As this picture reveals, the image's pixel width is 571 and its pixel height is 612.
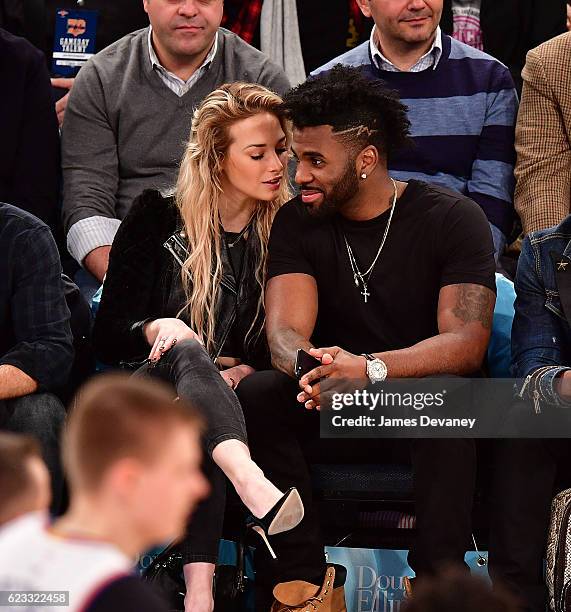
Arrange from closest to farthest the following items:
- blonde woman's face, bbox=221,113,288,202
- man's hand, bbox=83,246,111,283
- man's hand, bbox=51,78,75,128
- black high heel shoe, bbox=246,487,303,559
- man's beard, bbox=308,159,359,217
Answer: black high heel shoe, bbox=246,487,303,559
man's beard, bbox=308,159,359,217
blonde woman's face, bbox=221,113,288,202
man's hand, bbox=83,246,111,283
man's hand, bbox=51,78,75,128

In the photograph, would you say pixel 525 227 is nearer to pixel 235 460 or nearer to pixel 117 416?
pixel 235 460

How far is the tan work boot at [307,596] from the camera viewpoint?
2797mm

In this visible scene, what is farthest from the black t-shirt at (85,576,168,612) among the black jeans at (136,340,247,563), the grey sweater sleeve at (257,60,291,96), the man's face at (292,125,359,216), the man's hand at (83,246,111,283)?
the grey sweater sleeve at (257,60,291,96)

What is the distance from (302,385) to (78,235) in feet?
4.01

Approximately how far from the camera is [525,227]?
3824 mm

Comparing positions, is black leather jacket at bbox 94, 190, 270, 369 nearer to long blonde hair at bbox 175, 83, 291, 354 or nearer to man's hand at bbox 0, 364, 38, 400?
long blonde hair at bbox 175, 83, 291, 354

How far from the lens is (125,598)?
1039 millimetres

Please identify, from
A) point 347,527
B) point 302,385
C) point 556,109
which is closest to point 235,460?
point 302,385

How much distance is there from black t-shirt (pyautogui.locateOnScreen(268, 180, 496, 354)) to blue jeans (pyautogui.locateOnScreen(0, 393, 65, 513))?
705 mm

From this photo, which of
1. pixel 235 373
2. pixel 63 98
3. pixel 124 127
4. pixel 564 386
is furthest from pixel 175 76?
pixel 564 386

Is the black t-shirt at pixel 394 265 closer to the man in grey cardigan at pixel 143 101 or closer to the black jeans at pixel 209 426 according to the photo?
the black jeans at pixel 209 426

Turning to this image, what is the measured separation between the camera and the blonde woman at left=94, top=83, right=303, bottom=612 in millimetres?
3295

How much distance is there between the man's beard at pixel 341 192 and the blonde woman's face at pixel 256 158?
22 cm

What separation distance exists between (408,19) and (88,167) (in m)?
1.18
